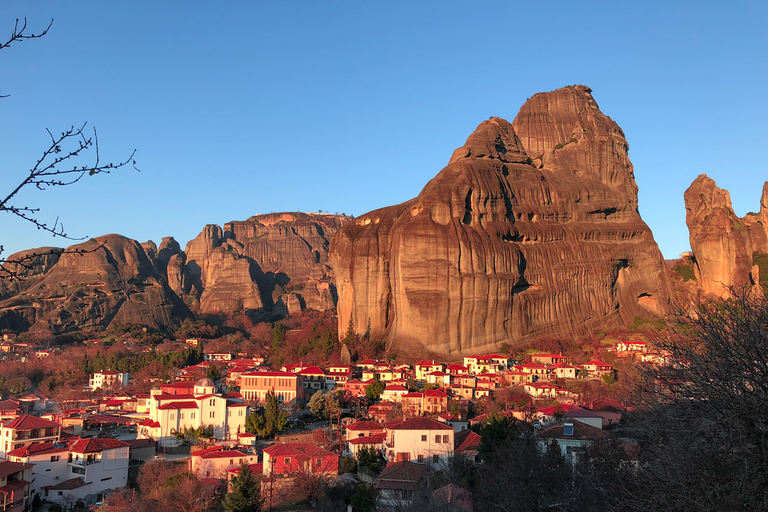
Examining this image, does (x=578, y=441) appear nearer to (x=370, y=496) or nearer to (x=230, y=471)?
(x=370, y=496)

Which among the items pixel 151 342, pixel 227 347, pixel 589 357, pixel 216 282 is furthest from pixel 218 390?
pixel 216 282

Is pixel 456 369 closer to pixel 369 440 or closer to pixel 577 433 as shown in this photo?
pixel 369 440

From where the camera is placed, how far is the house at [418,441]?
108 feet

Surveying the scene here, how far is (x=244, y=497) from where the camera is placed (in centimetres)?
2559

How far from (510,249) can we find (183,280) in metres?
94.1

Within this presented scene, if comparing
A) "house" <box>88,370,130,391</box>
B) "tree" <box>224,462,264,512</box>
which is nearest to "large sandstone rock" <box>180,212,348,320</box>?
"house" <box>88,370,130,391</box>

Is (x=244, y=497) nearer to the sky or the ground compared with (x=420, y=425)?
nearer to the ground

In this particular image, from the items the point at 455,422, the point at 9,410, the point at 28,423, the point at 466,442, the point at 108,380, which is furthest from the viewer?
the point at 108,380

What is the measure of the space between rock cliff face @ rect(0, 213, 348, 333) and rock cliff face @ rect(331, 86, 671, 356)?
30.6 metres

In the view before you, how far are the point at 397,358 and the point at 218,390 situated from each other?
1833 centimetres

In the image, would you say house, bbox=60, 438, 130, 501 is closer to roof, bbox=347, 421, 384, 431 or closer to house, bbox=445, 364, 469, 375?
roof, bbox=347, 421, 384, 431

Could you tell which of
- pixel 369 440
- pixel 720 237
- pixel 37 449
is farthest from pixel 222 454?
pixel 720 237

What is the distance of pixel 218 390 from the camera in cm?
5012

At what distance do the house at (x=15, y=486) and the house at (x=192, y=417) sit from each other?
9.26m
